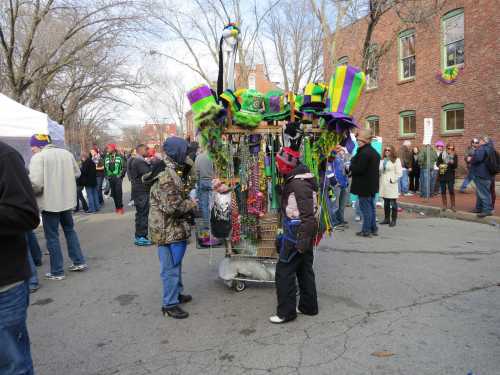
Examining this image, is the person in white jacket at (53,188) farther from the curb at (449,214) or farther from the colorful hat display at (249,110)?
the curb at (449,214)

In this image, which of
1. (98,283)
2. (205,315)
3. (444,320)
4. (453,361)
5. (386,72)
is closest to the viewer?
(453,361)

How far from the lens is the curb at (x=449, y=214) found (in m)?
8.63

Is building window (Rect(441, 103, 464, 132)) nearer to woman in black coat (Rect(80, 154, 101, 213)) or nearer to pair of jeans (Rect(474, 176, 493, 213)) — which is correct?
pair of jeans (Rect(474, 176, 493, 213))

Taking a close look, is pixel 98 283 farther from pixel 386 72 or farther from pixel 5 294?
pixel 386 72

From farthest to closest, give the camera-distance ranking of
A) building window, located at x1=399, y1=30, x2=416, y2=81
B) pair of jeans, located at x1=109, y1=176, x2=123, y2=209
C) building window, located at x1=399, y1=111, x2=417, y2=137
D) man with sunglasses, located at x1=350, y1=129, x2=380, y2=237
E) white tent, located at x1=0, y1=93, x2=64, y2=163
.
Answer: building window, located at x1=399, y1=111, x2=417, y2=137
building window, located at x1=399, y1=30, x2=416, y2=81
pair of jeans, located at x1=109, y1=176, x2=123, y2=209
white tent, located at x1=0, y1=93, x2=64, y2=163
man with sunglasses, located at x1=350, y1=129, x2=380, y2=237

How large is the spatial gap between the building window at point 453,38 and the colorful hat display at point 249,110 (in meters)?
13.2

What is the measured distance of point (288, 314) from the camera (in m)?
3.81

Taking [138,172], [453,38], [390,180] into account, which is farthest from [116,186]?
[453,38]

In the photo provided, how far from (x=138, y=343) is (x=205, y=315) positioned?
2.62 feet

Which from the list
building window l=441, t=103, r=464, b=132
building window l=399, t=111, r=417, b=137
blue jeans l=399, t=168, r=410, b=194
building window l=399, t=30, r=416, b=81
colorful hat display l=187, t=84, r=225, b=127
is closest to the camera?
colorful hat display l=187, t=84, r=225, b=127

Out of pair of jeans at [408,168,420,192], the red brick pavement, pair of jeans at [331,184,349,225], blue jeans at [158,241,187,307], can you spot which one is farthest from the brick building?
blue jeans at [158,241,187,307]

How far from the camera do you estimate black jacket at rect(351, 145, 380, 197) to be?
719 centimetres

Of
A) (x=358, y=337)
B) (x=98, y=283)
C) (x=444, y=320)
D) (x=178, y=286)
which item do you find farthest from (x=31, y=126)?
(x=444, y=320)

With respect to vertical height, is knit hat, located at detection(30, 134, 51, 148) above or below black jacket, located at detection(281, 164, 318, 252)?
above
